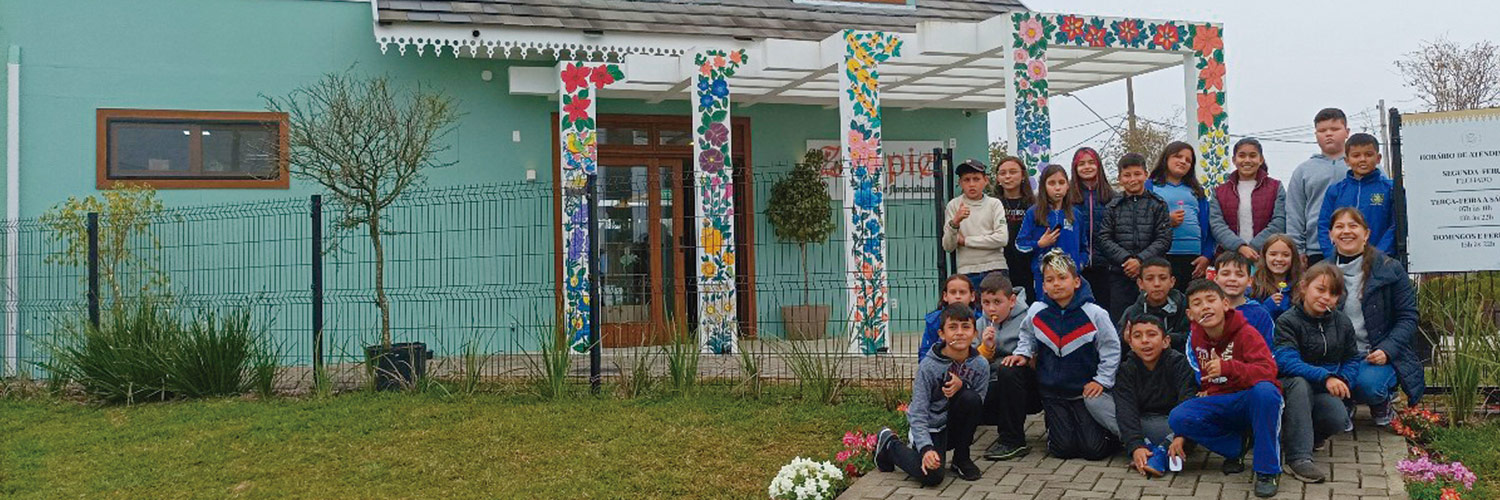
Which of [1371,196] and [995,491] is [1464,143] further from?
[995,491]

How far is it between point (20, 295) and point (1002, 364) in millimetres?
8825

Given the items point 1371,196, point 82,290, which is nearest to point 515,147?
point 82,290

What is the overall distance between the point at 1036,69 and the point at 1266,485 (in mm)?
5433

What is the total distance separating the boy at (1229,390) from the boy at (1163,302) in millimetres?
399

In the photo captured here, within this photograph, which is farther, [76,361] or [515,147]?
[515,147]

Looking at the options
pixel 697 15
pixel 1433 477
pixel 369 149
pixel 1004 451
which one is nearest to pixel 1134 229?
pixel 1004 451

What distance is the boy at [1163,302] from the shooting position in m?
6.28

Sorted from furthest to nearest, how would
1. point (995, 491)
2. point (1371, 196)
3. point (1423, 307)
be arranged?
point (1423, 307) < point (1371, 196) < point (995, 491)

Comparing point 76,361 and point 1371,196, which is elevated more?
point 1371,196

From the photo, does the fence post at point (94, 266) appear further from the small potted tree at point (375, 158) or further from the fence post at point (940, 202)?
the fence post at point (940, 202)

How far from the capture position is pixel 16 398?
370 inches

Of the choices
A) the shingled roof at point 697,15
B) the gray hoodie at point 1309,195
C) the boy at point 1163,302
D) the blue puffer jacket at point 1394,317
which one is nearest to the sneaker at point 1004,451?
the boy at point 1163,302

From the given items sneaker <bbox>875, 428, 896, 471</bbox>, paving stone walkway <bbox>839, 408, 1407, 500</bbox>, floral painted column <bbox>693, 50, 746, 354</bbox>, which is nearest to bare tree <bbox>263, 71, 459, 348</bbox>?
floral painted column <bbox>693, 50, 746, 354</bbox>

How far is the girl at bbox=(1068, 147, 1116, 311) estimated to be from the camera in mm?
7301
